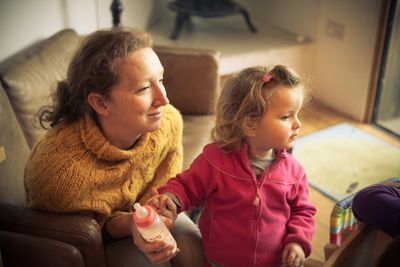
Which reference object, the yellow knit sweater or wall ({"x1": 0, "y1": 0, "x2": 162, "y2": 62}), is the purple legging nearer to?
the yellow knit sweater

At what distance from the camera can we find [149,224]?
1.14 m

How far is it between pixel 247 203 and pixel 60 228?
19.5 inches

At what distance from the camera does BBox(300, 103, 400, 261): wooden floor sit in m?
2.25

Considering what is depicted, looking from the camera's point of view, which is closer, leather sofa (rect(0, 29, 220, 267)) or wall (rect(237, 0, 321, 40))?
leather sofa (rect(0, 29, 220, 267))

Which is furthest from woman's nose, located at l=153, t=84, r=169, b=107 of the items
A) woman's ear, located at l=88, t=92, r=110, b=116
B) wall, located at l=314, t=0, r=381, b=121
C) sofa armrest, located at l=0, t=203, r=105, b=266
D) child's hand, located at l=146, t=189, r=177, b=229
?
wall, located at l=314, t=0, r=381, b=121

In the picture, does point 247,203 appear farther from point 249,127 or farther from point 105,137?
point 105,137

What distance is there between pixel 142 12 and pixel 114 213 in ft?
7.35

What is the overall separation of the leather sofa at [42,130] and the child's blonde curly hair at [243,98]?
428 millimetres

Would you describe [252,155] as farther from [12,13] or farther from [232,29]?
[232,29]

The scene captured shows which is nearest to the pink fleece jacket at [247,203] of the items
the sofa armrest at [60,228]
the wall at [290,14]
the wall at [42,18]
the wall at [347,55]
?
the sofa armrest at [60,228]

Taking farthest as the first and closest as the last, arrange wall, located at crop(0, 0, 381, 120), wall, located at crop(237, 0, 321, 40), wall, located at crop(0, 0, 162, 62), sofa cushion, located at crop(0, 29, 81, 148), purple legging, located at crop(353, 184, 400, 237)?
wall, located at crop(237, 0, 321, 40) → wall, located at crop(0, 0, 381, 120) → wall, located at crop(0, 0, 162, 62) → sofa cushion, located at crop(0, 29, 81, 148) → purple legging, located at crop(353, 184, 400, 237)

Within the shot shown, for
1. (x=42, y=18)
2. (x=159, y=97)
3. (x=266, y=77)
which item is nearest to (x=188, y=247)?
(x=159, y=97)

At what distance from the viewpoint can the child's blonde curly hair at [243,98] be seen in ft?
4.09

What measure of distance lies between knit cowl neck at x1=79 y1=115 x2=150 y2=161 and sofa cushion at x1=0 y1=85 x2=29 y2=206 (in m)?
0.40
